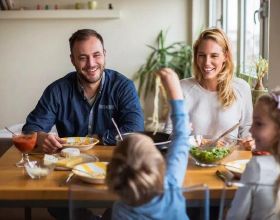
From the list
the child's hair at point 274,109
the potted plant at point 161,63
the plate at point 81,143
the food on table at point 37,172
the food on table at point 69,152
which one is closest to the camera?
the child's hair at point 274,109

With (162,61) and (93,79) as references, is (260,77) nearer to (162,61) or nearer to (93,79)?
(93,79)

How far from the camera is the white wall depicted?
4797mm

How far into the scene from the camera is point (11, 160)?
191 cm

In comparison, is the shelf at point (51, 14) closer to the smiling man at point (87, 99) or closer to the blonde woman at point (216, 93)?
the smiling man at point (87, 99)

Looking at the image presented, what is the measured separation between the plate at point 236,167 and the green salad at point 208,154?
5cm

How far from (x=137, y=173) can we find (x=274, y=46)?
1745 millimetres

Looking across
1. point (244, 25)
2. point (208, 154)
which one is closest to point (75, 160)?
point (208, 154)

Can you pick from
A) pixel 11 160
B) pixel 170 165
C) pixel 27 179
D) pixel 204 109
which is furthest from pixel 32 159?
pixel 204 109

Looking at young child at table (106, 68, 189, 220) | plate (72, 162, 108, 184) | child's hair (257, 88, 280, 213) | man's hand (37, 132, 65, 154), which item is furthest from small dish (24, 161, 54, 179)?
child's hair (257, 88, 280, 213)

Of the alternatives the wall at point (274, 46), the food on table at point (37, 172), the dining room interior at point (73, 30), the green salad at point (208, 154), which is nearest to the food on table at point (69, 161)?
the food on table at point (37, 172)

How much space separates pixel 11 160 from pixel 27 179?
0.31 metres

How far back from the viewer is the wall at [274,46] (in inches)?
98.3

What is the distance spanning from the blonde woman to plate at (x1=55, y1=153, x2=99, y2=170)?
720 mm

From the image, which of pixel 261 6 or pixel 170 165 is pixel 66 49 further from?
pixel 170 165
